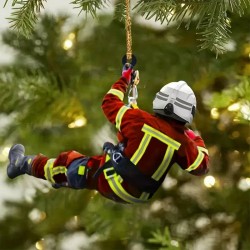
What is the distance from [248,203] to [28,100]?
618 mm

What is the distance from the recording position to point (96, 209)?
1.38 meters

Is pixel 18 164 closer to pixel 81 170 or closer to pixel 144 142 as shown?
pixel 81 170

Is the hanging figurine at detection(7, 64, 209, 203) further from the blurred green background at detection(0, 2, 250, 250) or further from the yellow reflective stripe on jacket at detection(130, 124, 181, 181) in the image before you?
the blurred green background at detection(0, 2, 250, 250)

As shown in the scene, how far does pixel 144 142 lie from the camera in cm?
89

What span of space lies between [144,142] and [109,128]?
56 cm

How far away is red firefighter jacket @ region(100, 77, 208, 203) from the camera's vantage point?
89cm

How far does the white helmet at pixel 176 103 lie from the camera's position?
0.88 metres

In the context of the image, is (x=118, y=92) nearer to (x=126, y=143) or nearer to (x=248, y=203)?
(x=126, y=143)

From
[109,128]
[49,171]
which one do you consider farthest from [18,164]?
[109,128]

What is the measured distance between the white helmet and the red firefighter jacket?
0.8 inches

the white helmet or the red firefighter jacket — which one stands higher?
the white helmet

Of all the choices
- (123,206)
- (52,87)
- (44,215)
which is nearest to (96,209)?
(123,206)

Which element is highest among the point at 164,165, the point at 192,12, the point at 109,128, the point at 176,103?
the point at 192,12

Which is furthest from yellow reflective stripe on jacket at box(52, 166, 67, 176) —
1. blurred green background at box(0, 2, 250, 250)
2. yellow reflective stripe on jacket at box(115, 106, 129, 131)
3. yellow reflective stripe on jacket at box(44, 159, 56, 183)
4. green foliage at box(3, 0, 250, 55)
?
blurred green background at box(0, 2, 250, 250)
